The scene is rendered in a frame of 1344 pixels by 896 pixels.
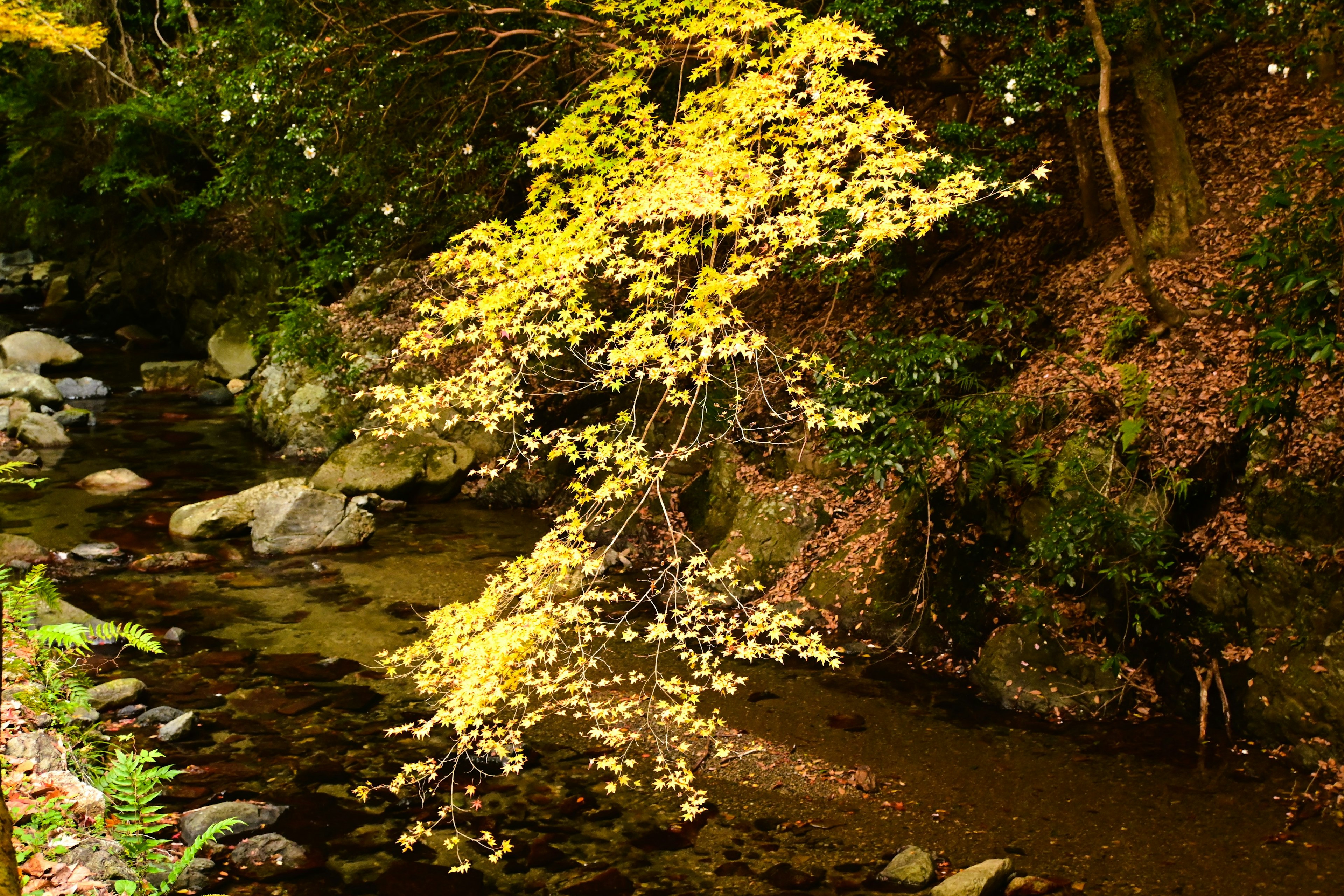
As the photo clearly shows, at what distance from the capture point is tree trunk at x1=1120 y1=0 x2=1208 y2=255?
7855 mm

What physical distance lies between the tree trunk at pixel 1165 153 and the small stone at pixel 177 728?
8486 mm

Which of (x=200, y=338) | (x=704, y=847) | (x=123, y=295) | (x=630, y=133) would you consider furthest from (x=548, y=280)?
(x=123, y=295)

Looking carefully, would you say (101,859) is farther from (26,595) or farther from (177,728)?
(177,728)

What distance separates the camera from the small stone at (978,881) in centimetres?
491

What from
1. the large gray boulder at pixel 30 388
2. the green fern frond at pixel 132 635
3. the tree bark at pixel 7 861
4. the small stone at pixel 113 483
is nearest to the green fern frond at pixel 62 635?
the green fern frond at pixel 132 635

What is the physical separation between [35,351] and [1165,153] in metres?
19.5

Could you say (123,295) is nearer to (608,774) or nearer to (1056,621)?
(608,774)

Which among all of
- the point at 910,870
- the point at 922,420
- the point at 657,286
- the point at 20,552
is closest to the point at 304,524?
the point at 20,552

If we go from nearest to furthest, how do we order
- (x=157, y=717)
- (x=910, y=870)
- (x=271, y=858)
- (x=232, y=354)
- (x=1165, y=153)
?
(x=910, y=870)
(x=271, y=858)
(x=157, y=717)
(x=1165, y=153)
(x=232, y=354)

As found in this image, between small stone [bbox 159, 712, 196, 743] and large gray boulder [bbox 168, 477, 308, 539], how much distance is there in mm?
4506

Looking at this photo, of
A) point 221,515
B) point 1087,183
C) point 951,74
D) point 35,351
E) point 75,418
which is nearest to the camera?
point 1087,183

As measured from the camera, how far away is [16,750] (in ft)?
16.9

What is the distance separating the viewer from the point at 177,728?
6.76 metres

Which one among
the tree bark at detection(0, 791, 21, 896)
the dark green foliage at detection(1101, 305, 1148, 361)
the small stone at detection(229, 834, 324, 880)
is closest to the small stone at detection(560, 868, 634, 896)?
the small stone at detection(229, 834, 324, 880)
